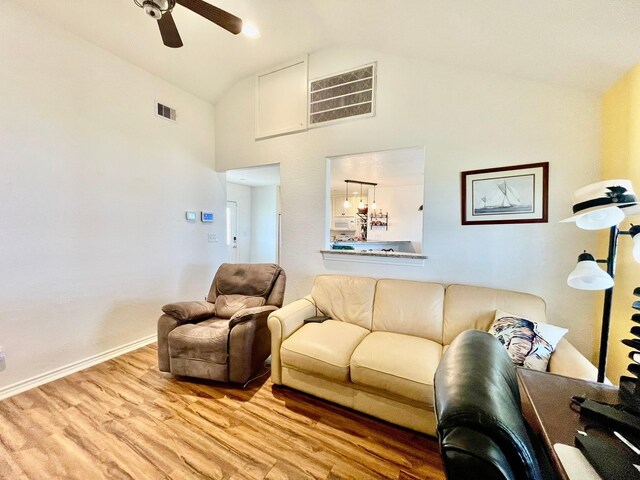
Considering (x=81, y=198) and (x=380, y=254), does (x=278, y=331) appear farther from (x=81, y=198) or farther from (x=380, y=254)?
(x=81, y=198)

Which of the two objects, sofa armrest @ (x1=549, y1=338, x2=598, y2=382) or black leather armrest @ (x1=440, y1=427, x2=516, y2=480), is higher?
black leather armrest @ (x1=440, y1=427, x2=516, y2=480)

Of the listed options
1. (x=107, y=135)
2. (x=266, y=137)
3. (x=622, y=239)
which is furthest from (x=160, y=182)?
(x=622, y=239)

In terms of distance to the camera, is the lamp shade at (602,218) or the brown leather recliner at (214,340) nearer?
the lamp shade at (602,218)

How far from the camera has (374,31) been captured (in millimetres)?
2164

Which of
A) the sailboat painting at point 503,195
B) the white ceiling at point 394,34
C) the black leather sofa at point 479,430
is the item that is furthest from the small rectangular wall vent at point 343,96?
the black leather sofa at point 479,430

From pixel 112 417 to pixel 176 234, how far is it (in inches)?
78.0

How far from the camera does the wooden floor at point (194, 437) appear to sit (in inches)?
54.2

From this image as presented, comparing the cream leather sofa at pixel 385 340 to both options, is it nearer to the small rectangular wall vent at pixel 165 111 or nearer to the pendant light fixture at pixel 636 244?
the pendant light fixture at pixel 636 244

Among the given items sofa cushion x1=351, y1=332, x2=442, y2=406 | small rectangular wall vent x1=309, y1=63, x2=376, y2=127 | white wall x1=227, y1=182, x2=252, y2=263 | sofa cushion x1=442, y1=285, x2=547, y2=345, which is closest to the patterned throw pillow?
sofa cushion x1=442, y1=285, x2=547, y2=345

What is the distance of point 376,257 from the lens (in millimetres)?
2568

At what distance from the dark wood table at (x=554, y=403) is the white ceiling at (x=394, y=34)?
174cm

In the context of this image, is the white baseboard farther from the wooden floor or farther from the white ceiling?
the white ceiling

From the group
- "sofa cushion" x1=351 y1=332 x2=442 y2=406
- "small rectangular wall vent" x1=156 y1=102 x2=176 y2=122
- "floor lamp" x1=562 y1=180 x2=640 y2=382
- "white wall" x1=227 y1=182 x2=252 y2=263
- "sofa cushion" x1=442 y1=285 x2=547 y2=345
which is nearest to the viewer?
"floor lamp" x1=562 y1=180 x2=640 y2=382

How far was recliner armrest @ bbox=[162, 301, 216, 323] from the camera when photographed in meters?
2.21
